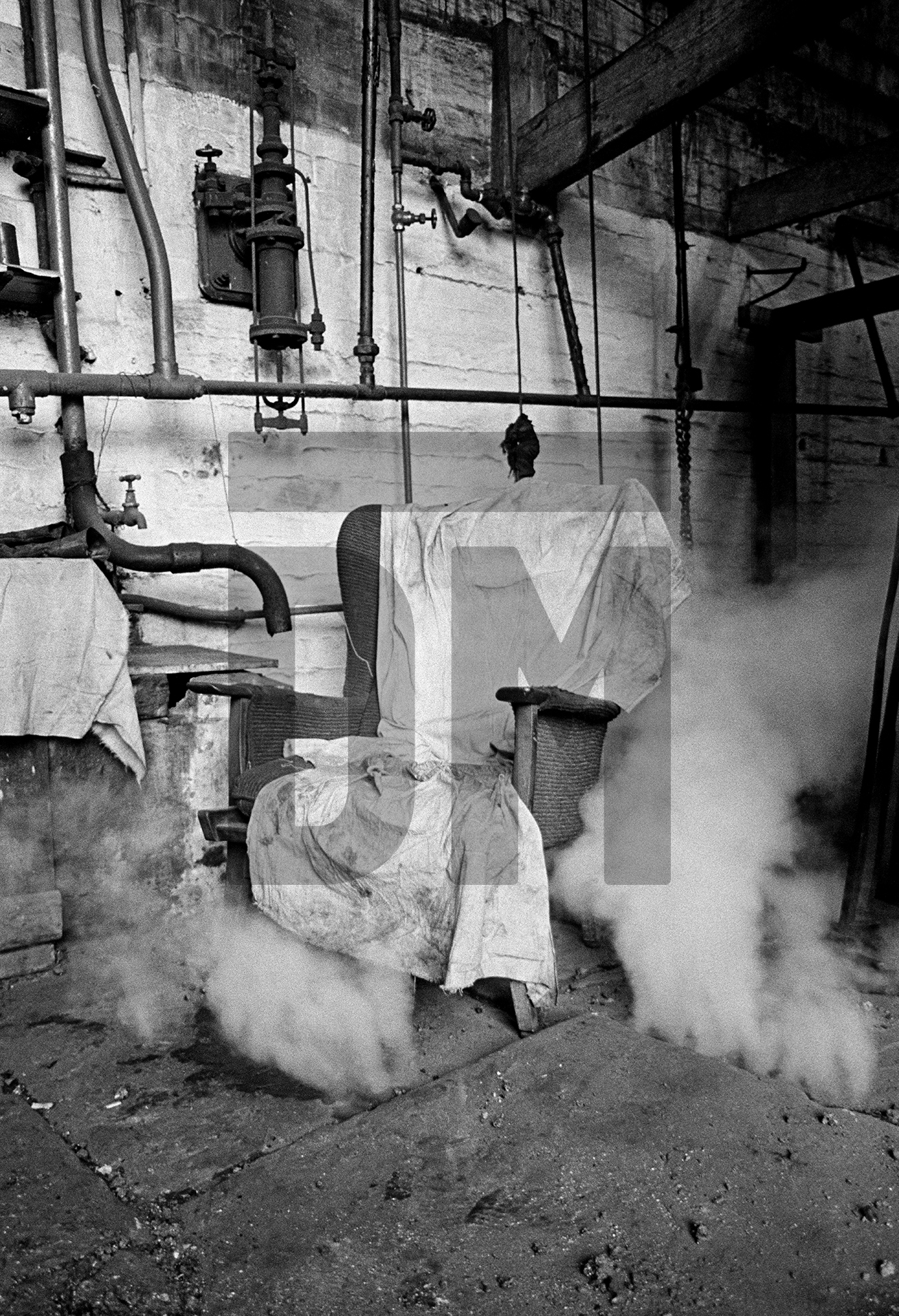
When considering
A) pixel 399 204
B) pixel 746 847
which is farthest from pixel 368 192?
pixel 746 847

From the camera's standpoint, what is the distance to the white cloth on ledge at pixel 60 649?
102 inches

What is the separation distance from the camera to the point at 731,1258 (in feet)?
4.86

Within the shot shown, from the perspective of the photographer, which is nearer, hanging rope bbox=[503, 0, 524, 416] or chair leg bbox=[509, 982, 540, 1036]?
chair leg bbox=[509, 982, 540, 1036]

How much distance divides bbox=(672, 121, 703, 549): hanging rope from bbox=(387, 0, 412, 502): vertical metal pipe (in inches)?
44.0

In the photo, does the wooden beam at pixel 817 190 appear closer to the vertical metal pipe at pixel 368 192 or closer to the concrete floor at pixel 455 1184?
the vertical metal pipe at pixel 368 192

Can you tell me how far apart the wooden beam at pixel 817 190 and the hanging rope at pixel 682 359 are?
34 cm

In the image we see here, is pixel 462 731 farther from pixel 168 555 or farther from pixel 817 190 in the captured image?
pixel 817 190

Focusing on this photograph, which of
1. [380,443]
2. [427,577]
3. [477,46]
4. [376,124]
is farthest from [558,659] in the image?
[477,46]

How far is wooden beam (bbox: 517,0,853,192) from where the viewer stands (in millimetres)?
2910

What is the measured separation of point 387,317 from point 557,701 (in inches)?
78.7

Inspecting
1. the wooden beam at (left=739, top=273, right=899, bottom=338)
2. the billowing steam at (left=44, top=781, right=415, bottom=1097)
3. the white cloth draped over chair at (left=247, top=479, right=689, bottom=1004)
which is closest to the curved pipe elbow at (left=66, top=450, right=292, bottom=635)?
the white cloth draped over chair at (left=247, top=479, right=689, bottom=1004)

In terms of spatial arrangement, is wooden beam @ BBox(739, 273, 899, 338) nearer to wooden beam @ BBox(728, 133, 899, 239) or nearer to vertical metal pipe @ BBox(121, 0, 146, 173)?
wooden beam @ BBox(728, 133, 899, 239)

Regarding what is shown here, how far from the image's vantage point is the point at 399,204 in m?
3.48

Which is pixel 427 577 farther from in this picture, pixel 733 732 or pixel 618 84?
pixel 618 84
